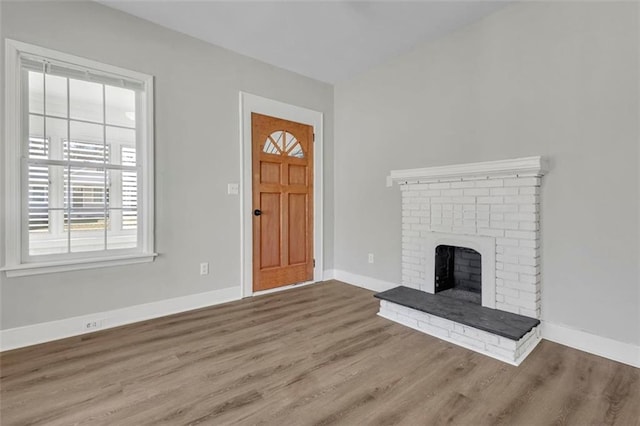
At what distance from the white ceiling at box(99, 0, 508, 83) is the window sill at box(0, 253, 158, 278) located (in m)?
2.13

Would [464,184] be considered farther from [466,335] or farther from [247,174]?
[247,174]

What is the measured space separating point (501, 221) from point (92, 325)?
3491mm

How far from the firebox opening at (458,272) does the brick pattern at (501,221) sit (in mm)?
182

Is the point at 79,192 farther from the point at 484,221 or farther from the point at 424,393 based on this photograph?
the point at 484,221

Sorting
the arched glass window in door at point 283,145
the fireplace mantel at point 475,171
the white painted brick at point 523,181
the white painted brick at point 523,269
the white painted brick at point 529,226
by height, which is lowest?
the white painted brick at point 523,269

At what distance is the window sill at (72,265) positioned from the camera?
88.3 inches

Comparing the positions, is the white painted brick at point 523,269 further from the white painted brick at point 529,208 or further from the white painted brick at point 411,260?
the white painted brick at point 411,260

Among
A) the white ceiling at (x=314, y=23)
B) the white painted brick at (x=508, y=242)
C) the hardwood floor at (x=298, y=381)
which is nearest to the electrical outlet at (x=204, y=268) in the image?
the hardwood floor at (x=298, y=381)

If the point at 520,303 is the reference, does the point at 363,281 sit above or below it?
below

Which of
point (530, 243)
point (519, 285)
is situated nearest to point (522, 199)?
point (530, 243)

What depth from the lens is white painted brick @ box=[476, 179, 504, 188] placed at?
2533 millimetres

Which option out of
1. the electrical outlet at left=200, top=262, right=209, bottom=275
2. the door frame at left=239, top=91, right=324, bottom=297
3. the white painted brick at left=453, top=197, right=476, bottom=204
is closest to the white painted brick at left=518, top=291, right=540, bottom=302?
the white painted brick at left=453, top=197, right=476, bottom=204

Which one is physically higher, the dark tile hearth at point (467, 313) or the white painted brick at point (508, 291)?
the white painted brick at point (508, 291)

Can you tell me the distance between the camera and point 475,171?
262 centimetres
